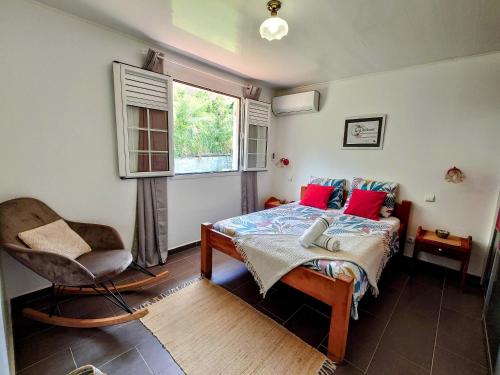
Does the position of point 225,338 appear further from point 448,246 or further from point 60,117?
point 448,246

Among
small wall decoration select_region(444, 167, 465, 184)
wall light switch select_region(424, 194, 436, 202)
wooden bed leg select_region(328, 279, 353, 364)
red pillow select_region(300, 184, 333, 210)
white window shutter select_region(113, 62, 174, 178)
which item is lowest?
wooden bed leg select_region(328, 279, 353, 364)

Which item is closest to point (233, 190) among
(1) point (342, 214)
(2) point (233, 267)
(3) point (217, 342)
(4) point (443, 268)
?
(2) point (233, 267)

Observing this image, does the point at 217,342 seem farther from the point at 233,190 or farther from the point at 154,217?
the point at 233,190

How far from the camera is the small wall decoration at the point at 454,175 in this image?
2.50 m

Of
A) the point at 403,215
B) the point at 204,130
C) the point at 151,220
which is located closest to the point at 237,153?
the point at 204,130

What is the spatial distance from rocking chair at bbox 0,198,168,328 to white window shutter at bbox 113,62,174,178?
666mm

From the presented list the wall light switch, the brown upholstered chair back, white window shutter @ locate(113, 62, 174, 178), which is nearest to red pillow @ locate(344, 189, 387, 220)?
the wall light switch

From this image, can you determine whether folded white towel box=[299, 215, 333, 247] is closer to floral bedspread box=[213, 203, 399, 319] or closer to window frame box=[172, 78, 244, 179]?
floral bedspread box=[213, 203, 399, 319]

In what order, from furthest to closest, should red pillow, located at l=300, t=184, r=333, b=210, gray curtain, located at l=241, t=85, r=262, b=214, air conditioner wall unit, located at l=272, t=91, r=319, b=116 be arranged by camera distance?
1. gray curtain, located at l=241, t=85, r=262, b=214
2. air conditioner wall unit, located at l=272, t=91, r=319, b=116
3. red pillow, located at l=300, t=184, r=333, b=210

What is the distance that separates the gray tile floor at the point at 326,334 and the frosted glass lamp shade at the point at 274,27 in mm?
2172

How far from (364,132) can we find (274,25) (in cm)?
209

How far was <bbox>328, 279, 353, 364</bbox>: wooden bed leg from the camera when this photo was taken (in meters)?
1.44

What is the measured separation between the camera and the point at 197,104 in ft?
10.2

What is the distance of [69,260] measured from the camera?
154 cm
